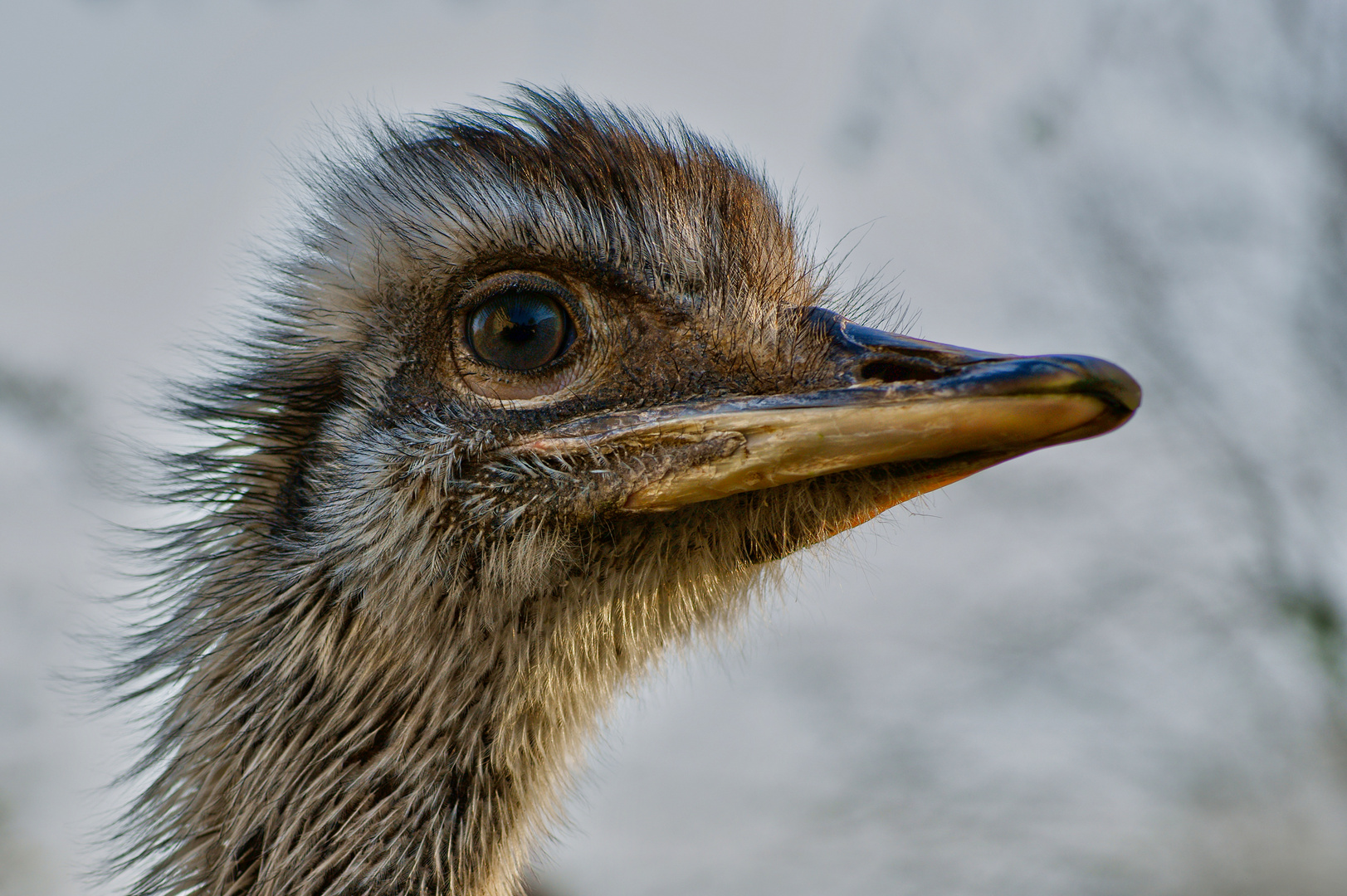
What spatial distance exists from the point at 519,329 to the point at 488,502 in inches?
11.5

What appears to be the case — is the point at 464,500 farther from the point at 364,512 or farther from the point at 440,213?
the point at 440,213

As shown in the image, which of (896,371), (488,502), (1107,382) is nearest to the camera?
(1107,382)

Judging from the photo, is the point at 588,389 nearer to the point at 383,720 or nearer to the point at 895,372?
the point at 895,372

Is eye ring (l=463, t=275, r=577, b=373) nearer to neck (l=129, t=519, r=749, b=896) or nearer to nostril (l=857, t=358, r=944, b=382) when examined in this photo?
neck (l=129, t=519, r=749, b=896)

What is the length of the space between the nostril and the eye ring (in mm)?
488

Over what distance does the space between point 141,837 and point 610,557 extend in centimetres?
103

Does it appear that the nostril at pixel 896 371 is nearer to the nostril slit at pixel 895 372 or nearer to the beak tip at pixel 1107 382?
the nostril slit at pixel 895 372

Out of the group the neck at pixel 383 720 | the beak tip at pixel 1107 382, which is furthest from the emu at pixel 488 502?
the beak tip at pixel 1107 382

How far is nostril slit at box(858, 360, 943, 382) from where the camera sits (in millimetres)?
1697

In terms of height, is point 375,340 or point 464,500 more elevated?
point 375,340

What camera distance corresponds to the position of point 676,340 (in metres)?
1.90

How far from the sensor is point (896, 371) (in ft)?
5.72

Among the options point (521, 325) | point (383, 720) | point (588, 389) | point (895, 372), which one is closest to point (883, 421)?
point (895, 372)

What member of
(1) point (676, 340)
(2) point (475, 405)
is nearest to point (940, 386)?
(1) point (676, 340)
